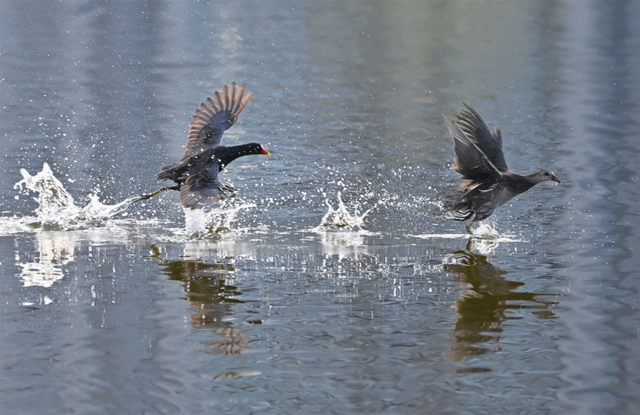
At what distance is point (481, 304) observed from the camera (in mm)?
6750

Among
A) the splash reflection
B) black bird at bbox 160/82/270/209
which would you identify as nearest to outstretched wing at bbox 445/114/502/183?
black bird at bbox 160/82/270/209

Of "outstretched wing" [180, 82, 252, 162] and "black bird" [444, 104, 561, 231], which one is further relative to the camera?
"outstretched wing" [180, 82, 252, 162]

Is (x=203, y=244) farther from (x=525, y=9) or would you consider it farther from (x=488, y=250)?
Result: (x=525, y=9)

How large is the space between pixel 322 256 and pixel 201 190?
1372 millimetres

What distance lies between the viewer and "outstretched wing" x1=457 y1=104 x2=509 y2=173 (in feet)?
28.3

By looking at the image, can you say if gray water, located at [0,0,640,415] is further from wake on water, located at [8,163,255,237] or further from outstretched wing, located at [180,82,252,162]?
outstretched wing, located at [180,82,252,162]

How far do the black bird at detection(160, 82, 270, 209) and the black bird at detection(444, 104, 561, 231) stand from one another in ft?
6.70

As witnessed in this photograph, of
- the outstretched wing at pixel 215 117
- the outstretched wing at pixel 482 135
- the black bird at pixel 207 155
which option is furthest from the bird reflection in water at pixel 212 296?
the outstretched wing at pixel 482 135

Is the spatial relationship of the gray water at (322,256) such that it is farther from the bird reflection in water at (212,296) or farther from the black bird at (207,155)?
the black bird at (207,155)

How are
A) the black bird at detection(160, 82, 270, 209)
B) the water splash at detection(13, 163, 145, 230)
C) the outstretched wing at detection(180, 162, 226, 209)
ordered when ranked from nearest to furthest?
the outstretched wing at detection(180, 162, 226, 209), the black bird at detection(160, 82, 270, 209), the water splash at detection(13, 163, 145, 230)

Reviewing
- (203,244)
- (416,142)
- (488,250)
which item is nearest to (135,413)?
(203,244)

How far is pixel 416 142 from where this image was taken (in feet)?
42.0

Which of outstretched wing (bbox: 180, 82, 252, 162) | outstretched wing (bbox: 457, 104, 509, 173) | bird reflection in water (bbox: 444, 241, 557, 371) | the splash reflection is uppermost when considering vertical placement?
outstretched wing (bbox: 180, 82, 252, 162)

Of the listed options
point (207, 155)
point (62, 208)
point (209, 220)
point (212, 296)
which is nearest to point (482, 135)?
point (207, 155)
